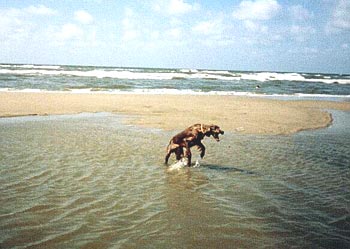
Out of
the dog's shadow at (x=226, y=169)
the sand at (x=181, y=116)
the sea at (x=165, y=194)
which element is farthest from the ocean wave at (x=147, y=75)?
the dog's shadow at (x=226, y=169)

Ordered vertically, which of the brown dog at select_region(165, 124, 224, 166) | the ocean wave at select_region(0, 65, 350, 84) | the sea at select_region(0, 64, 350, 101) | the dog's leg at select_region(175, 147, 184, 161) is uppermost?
the ocean wave at select_region(0, 65, 350, 84)

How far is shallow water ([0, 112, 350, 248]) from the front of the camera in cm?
423

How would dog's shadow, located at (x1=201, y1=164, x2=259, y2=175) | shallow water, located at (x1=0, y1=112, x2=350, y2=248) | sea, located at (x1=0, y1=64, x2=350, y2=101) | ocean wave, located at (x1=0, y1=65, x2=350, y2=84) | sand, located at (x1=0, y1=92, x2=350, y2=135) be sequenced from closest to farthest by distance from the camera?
shallow water, located at (x1=0, y1=112, x2=350, y2=248) < dog's shadow, located at (x1=201, y1=164, x2=259, y2=175) < sand, located at (x1=0, y1=92, x2=350, y2=135) < sea, located at (x1=0, y1=64, x2=350, y2=101) < ocean wave, located at (x1=0, y1=65, x2=350, y2=84)

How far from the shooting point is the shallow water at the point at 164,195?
423cm

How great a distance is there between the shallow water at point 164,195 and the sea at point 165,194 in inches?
0.6

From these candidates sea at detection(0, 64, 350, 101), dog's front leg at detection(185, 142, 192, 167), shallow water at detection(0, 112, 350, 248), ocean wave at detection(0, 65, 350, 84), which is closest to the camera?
shallow water at detection(0, 112, 350, 248)

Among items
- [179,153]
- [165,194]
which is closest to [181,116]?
[179,153]

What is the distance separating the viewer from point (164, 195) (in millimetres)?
5738

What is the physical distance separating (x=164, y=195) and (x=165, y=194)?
5 cm

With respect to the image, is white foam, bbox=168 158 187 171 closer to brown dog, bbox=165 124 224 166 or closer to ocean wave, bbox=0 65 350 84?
brown dog, bbox=165 124 224 166

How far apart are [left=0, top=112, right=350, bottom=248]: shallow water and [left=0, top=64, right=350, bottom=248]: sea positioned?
0.05ft

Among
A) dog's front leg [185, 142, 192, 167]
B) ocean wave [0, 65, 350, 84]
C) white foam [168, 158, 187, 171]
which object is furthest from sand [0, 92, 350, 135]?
ocean wave [0, 65, 350, 84]

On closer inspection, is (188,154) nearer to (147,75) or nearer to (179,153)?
(179,153)

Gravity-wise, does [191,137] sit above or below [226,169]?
above
